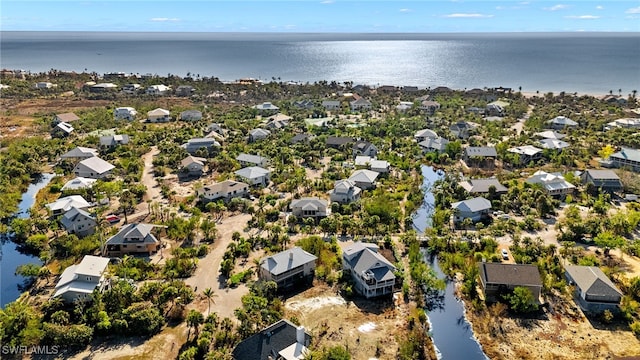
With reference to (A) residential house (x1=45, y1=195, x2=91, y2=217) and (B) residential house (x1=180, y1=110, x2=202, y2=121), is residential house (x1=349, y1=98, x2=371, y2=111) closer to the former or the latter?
(B) residential house (x1=180, y1=110, x2=202, y2=121)

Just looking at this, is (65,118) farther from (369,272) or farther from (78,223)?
(369,272)

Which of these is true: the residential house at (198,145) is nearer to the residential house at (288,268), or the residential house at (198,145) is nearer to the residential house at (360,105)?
the residential house at (288,268)

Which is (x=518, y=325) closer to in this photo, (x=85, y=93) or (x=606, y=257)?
(x=606, y=257)

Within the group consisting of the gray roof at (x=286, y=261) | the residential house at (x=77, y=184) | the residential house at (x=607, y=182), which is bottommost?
the residential house at (x=77, y=184)

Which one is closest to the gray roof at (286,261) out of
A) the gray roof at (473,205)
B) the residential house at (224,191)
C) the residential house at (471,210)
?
the residential house at (224,191)

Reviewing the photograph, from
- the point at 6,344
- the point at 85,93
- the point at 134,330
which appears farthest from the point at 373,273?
the point at 85,93

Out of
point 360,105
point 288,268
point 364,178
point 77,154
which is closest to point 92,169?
point 77,154
